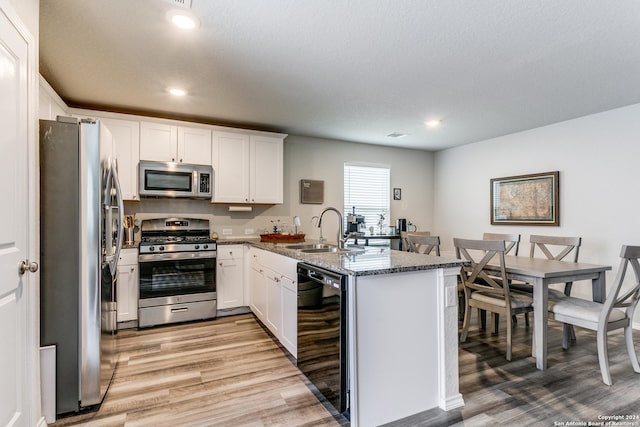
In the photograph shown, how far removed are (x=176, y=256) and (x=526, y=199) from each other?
4628 mm

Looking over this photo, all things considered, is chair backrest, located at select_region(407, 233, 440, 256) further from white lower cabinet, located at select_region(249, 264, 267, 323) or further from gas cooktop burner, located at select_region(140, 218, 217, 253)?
gas cooktop burner, located at select_region(140, 218, 217, 253)

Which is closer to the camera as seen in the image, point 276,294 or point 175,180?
point 276,294

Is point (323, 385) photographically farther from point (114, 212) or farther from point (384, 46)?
point (384, 46)

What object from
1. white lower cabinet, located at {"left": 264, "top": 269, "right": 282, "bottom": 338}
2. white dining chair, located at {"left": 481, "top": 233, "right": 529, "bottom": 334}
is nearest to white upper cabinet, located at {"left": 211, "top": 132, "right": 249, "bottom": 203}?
white lower cabinet, located at {"left": 264, "top": 269, "right": 282, "bottom": 338}

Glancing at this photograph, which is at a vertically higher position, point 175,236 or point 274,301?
point 175,236

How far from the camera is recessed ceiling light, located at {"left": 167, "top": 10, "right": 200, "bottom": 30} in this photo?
197 centimetres

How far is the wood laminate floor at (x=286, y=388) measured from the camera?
1941 millimetres

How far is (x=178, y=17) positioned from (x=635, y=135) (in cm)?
458

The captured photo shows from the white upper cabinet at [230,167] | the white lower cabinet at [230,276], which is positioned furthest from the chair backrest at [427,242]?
the white upper cabinet at [230,167]

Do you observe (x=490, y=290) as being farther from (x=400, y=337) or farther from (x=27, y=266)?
(x=27, y=266)

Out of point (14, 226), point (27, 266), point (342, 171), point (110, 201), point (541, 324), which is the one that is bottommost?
point (541, 324)

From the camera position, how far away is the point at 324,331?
204 cm

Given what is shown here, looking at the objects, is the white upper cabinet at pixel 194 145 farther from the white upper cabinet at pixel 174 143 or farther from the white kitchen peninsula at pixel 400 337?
the white kitchen peninsula at pixel 400 337

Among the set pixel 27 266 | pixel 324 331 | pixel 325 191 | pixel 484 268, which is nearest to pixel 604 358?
pixel 484 268
